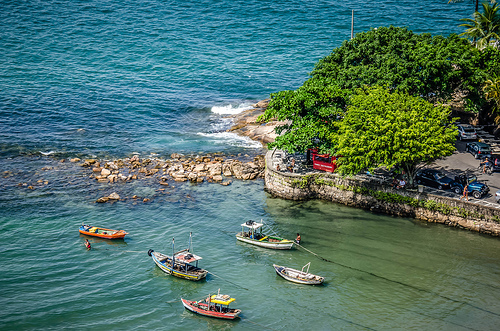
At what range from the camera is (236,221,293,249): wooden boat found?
4869cm

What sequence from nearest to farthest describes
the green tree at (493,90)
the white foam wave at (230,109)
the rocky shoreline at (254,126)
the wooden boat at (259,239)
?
the wooden boat at (259,239), the green tree at (493,90), the rocky shoreline at (254,126), the white foam wave at (230,109)

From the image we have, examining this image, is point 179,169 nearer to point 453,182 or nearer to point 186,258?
point 186,258

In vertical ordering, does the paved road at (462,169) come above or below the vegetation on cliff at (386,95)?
below

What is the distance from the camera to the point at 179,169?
66.9 m

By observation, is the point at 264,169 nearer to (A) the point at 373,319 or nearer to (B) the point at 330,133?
(B) the point at 330,133

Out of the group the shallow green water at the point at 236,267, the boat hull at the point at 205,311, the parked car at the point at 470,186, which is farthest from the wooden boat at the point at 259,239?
the parked car at the point at 470,186

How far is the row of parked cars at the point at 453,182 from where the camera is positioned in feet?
165

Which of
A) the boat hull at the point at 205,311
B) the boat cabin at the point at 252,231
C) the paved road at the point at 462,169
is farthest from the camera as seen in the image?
the paved road at the point at 462,169

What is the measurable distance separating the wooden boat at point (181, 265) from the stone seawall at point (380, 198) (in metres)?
17.4

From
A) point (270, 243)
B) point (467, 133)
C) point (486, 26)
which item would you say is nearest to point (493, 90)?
point (467, 133)

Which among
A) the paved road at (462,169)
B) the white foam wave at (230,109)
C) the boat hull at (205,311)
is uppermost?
the white foam wave at (230,109)

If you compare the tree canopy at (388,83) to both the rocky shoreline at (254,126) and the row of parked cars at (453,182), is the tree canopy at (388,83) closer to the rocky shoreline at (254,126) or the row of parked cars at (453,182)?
the row of parked cars at (453,182)

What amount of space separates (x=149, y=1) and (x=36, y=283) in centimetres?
12744

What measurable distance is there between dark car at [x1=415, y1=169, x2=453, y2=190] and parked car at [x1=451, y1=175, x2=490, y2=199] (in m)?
0.77
